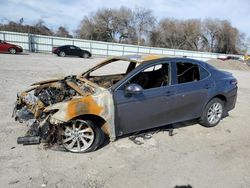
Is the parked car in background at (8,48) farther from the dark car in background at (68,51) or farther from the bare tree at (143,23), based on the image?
the bare tree at (143,23)

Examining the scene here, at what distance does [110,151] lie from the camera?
4547 mm

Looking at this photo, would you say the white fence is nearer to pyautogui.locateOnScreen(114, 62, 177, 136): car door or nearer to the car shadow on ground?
the car shadow on ground

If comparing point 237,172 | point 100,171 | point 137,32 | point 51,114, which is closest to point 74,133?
point 51,114

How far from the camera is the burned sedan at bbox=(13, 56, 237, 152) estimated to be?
4289mm

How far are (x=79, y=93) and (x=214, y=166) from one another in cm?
258

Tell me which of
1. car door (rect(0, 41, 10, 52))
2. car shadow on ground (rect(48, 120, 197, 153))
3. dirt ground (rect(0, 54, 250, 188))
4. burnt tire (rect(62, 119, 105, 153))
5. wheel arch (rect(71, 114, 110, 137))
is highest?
car door (rect(0, 41, 10, 52))

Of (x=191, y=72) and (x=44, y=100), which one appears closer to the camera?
(x=44, y=100)

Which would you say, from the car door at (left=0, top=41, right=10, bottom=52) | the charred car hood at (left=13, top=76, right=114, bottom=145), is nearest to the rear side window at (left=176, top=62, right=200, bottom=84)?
the charred car hood at (left=13, top=76, right=114, bottom=145)

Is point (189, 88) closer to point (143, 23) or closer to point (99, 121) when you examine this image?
point (99, 121)

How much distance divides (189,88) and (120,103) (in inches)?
66.5

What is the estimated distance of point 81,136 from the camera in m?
4.36

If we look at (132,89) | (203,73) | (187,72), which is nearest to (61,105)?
(132,89)

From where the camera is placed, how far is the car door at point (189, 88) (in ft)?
16.9

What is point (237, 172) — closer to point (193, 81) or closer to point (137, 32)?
point (193, 81)
